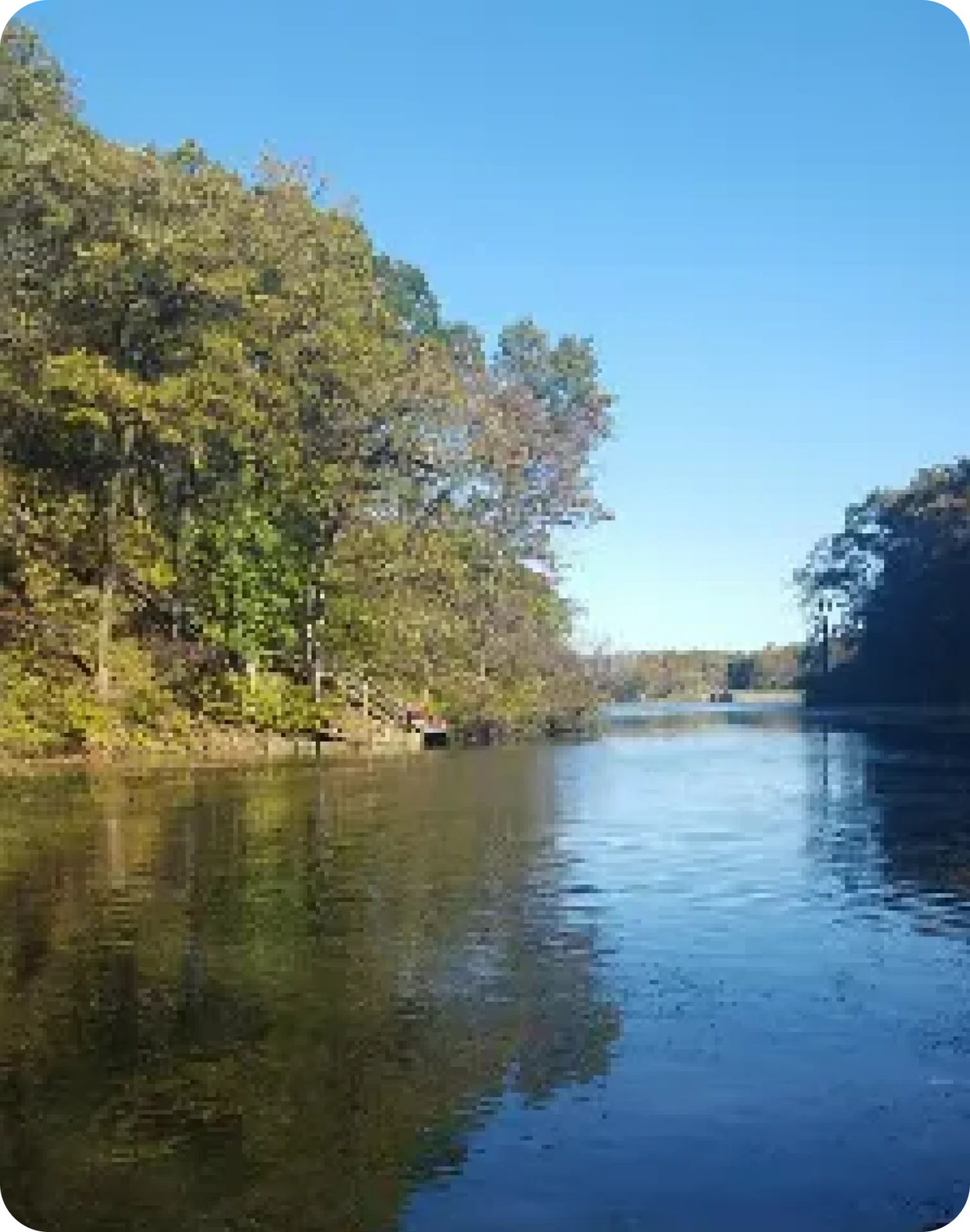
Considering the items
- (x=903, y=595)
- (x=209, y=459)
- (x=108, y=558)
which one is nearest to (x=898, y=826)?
(x=108, y=558)

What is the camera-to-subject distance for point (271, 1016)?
1233 cm

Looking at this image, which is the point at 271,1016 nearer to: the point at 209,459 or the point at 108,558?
the point at 108,558

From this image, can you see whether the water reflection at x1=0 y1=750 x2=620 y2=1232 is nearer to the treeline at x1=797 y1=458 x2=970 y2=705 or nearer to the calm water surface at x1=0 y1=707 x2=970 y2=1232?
the calm water surface at x1=0 y1=707 x2=970 y2=1232

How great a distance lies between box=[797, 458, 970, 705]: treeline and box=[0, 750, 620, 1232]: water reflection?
9165 centimetres

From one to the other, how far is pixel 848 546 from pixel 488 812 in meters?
118

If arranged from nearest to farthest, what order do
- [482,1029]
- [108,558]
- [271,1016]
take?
[482,1029]
[271,1016]
[108,558]

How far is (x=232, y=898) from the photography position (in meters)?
18.4

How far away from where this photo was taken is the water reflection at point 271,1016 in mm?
8664

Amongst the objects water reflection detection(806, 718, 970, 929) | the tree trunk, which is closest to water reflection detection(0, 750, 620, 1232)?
water reflection detection(806, 718, 970, 929)

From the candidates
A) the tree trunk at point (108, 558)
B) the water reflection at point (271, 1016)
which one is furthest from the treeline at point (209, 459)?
the water reflection at point (271, 1016)

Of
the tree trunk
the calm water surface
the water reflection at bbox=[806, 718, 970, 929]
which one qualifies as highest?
the tree trunk

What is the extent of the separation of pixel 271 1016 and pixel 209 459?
40.4 meters

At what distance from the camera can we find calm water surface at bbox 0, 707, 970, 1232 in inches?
332

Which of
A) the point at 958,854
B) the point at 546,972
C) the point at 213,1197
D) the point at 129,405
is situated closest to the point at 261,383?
the point at 129,405
